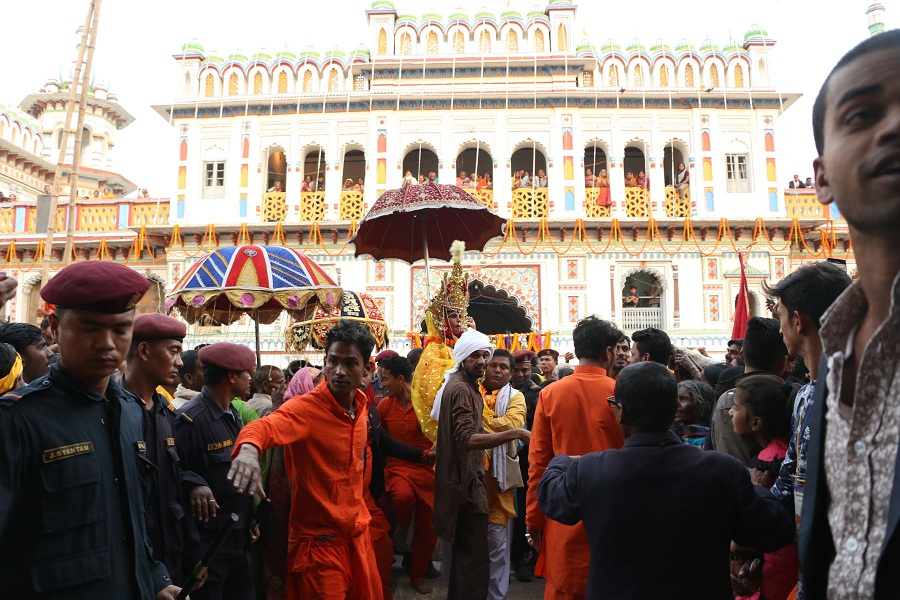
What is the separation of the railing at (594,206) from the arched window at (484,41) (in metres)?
4.58

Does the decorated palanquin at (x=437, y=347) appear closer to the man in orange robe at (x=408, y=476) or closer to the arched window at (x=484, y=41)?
the man in orange robe at (x=408, y=476)

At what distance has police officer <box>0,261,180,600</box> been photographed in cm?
171

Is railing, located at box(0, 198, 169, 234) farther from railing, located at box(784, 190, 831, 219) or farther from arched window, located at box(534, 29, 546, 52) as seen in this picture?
railing, located at box(784, 190, 831, 219)

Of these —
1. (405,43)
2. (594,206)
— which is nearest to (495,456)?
(594,206)

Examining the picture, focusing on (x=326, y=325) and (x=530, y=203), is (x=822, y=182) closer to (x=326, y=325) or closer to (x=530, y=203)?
(x=326, y=325)

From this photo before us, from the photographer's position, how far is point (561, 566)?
3004mm

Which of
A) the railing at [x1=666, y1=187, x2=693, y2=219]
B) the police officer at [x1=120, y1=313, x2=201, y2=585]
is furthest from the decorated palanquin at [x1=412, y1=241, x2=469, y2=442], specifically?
the railing at [x1=666, y1=187, x2=693, y2=219]

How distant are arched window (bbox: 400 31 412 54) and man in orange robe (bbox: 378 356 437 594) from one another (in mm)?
14215

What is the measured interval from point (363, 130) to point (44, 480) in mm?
→ 16224

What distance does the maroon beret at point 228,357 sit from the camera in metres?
3.26

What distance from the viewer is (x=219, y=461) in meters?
3.10

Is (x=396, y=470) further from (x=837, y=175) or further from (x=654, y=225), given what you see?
(x=654, y=225)

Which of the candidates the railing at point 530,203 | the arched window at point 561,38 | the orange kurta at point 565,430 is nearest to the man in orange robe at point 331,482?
the orange kurta at point 565,430

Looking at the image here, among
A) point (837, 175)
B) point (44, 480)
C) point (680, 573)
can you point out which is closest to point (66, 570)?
point (44, 480)
